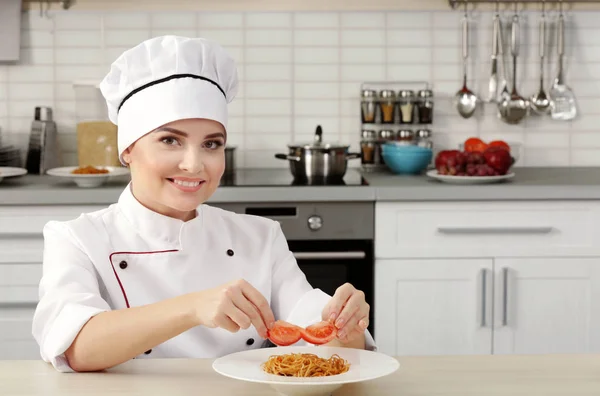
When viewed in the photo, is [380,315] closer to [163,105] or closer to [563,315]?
[563,315]

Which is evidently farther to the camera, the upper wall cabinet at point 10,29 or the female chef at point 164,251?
the upper wall cabinet at point 10,29

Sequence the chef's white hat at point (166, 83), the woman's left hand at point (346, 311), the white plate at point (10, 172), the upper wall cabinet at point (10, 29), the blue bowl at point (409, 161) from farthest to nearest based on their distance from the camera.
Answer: the upper wall cabinet at point (10, 29), the blue bowl at point (409, 161), the white plate at point (10, 172), the chef's white hat at point (166, 83), the woman's left hand at point (346, 311)

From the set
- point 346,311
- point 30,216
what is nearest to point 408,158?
point 30,216

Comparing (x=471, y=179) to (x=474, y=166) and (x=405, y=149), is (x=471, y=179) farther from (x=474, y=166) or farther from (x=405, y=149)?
(x=405, y=149)

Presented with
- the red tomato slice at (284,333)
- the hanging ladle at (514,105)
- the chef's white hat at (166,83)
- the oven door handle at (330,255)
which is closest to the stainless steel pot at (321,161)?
the oven door handle at (330,255)

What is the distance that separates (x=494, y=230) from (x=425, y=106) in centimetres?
76

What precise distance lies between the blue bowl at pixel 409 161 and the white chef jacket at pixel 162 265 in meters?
1.63

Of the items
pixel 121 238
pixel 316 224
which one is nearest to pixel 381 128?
pixel 316 224

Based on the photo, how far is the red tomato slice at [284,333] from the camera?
1499 millimetres

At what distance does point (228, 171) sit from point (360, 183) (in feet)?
1.70

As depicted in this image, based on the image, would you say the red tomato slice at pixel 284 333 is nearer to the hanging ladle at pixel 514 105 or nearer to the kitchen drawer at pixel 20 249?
the kitchen drawer at pixel 20 249

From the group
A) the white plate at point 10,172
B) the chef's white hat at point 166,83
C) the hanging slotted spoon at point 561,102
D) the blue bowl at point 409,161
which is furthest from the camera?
the hanging slotted spoon at point 561,102

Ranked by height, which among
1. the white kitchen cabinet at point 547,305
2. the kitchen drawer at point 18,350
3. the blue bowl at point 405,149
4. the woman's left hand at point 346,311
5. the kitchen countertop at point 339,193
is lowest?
the kitchen drawer at point 18,350

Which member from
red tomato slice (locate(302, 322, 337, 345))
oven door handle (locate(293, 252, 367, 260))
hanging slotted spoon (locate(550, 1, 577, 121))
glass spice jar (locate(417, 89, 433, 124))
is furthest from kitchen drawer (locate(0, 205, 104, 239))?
hanging slotted spoon (locate(550, 1, 577, 121))
